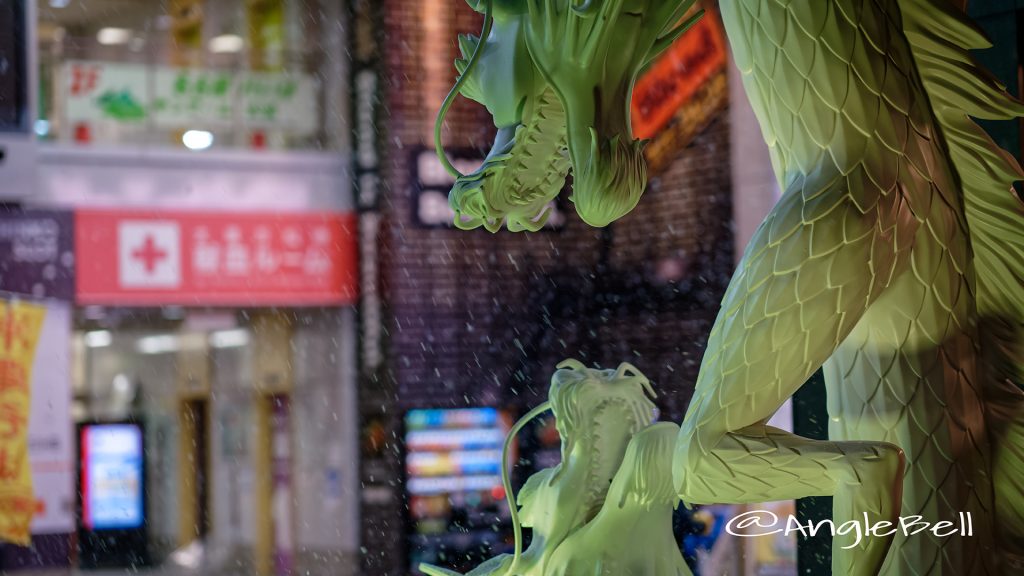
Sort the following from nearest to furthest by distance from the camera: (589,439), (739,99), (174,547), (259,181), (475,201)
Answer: (475,201)
(589,439)
(739,99)
(259,181)
(174,547)

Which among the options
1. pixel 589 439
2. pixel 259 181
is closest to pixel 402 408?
pixel 259 181

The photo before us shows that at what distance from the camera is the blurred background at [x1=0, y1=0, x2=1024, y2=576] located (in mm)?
6125

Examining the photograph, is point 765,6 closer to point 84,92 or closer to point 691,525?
point 691,525

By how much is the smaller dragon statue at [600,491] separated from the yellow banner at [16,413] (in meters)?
5.61

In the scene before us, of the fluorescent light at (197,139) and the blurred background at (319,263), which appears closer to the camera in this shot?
Answer: the blurred background at (319,263)

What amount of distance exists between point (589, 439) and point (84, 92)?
6.06 metres

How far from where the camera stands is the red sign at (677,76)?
5.94 m

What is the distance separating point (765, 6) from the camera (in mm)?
750

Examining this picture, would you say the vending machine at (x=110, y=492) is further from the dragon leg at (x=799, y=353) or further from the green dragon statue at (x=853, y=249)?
the dragon leg at (x=799, y=353)

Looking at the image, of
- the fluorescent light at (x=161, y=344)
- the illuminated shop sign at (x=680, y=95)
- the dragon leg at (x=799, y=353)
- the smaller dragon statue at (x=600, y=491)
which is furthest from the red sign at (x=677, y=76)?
the dragon leg at (x=799, y=353)

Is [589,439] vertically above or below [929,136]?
below

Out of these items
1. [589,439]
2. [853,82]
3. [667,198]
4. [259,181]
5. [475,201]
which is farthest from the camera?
[259,181]

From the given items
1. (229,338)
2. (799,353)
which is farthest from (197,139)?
(799,353)

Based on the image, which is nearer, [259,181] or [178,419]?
[259,181]
